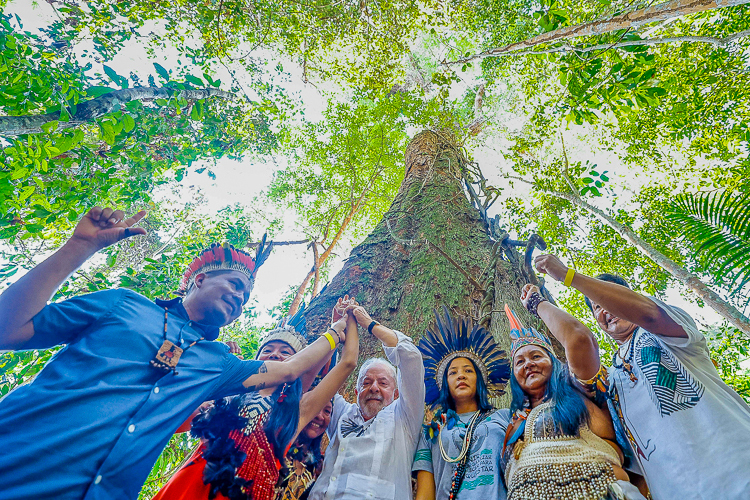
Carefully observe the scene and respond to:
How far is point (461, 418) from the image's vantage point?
2203 mm

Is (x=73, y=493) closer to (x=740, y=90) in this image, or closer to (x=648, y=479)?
(x=648, y=479)

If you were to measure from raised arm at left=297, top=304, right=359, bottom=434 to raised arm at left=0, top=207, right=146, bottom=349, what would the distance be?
4.59 ft

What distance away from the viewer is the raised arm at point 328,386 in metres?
2.14

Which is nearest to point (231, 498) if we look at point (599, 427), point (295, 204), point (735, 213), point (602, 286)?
point (599, 427)

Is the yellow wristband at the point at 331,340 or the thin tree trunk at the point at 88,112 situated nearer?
the thin tree trunk at the point at 88,112

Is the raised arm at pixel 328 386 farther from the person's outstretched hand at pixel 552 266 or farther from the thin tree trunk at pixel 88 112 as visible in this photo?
the thin tree trunk at pixel 88 112

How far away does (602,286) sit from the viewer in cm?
186

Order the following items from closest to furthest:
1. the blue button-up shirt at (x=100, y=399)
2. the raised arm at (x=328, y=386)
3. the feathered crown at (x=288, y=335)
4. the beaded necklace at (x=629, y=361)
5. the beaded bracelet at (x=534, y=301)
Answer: the blue button-up shirt at (x=100, y=399), the beaded necklace at (x=629, y=361), the raised arm at (x=328, y=386), the beaded bracelet at (x=534, y=301), the feathered crown at (x=288, y=335)

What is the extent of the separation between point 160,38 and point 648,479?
7.06m

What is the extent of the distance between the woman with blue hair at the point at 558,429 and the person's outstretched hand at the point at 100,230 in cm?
221

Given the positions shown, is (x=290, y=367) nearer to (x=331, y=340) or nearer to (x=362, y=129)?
A: (x=331, y=340)

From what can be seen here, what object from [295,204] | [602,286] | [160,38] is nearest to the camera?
[602,286]

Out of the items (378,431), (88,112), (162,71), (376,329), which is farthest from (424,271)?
(88,112)

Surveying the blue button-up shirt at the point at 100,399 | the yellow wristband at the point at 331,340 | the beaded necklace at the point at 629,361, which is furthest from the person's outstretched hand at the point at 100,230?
the beaded necklace at the point at 629,361
